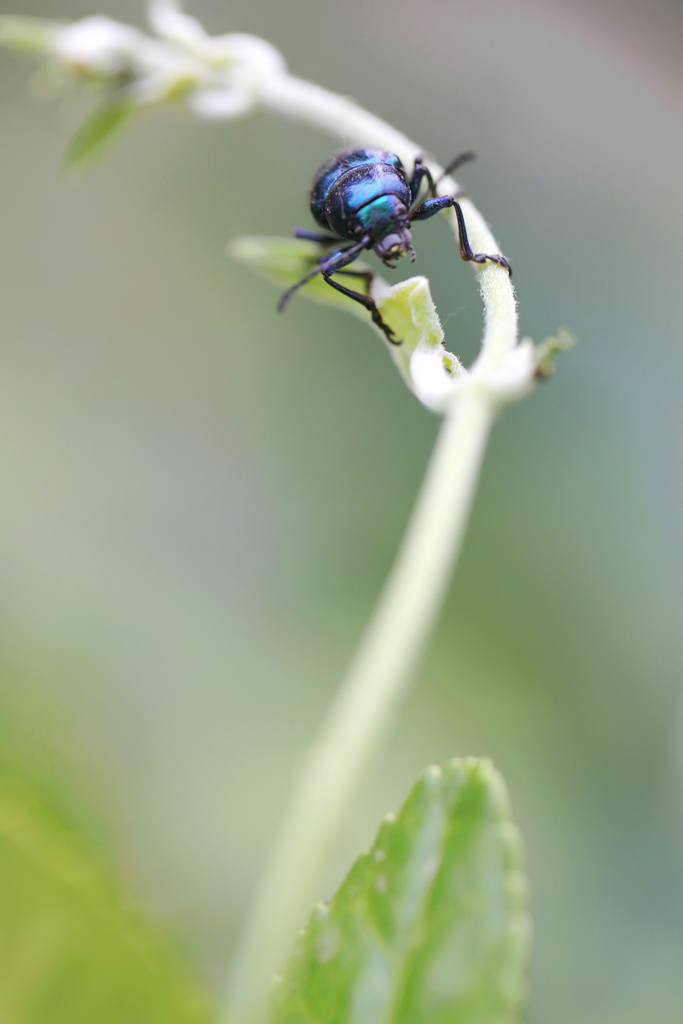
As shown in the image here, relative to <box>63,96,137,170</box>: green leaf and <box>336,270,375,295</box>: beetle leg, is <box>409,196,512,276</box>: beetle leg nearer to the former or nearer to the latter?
<box>336,270,375,295</box>: beetle leg

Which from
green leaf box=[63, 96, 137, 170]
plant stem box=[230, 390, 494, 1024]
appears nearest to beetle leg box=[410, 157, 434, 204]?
green leaf box=[63, 96, 137, 170]

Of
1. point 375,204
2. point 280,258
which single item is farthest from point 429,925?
point 375,204

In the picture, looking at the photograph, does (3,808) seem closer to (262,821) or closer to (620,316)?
(262,821)

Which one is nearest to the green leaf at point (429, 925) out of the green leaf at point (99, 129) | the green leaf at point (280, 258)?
the green leaf at point (280, 258)

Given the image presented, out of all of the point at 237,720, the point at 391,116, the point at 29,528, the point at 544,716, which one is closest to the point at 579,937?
the point at 544,716

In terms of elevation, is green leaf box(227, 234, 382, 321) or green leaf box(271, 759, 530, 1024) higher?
green leaf box(227, 234, 382, 321)

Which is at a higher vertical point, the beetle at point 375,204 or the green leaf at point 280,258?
the beetle at point 375,204

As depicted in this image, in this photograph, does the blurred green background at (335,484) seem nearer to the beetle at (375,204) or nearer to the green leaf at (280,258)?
the beetle at (375,204)
